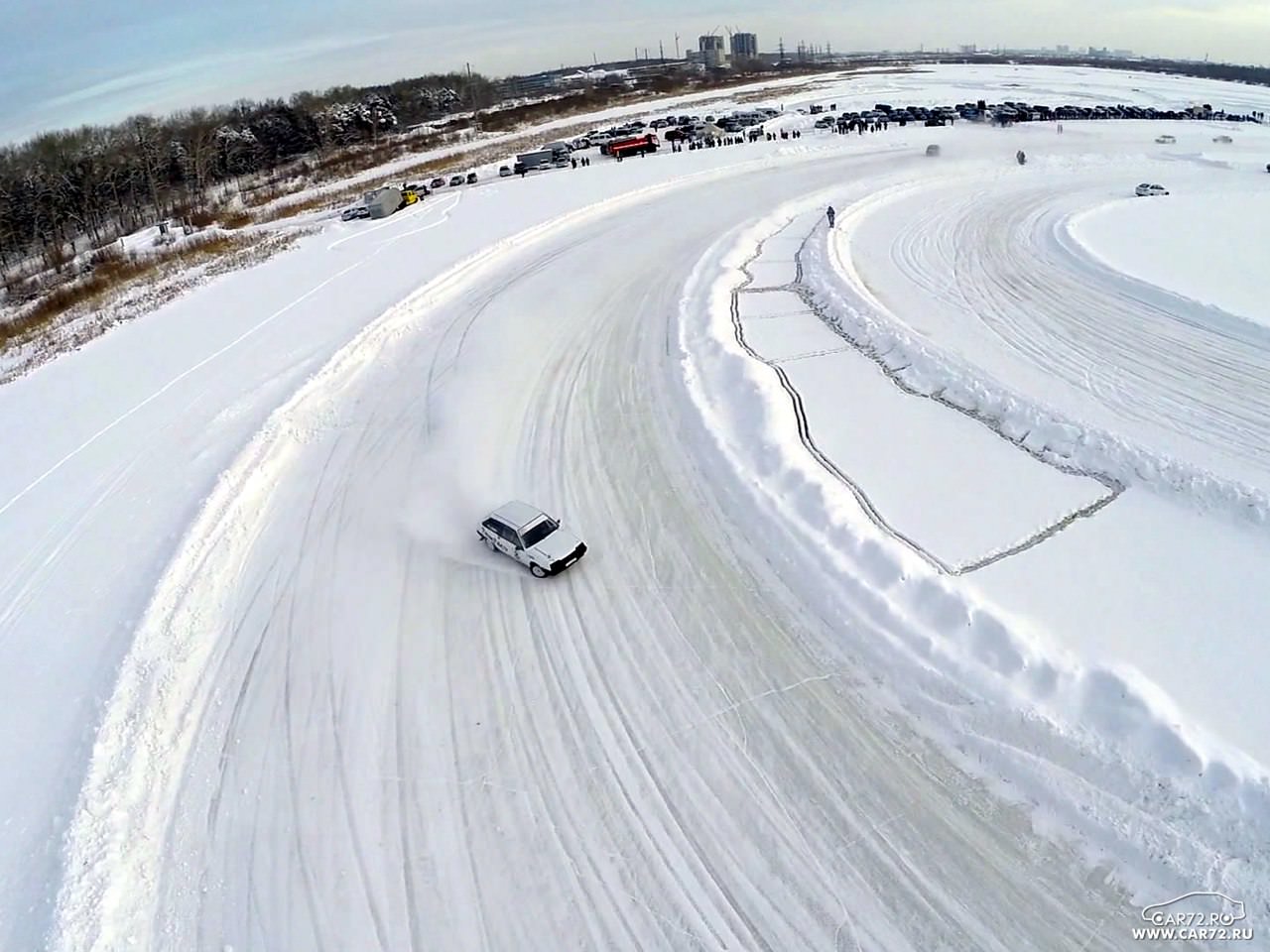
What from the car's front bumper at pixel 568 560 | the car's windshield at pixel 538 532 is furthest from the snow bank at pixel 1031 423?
the car's windshield at pixel 538 532

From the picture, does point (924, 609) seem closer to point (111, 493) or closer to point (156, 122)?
point (111, 493)

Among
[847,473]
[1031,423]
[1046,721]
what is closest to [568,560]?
[847,473]

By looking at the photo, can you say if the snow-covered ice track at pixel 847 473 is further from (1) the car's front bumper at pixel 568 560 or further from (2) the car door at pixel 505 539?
(2) the car door at pixel 505 539

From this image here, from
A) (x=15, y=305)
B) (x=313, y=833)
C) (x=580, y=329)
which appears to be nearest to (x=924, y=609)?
(x=313, y=833)

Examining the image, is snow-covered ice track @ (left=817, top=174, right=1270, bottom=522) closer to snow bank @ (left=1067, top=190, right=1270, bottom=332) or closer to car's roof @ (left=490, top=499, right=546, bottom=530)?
snow bank @ (left=1067, top=190, right=1270, bottom=332)

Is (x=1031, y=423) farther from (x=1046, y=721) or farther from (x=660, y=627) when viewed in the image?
(x=660, y=627)
